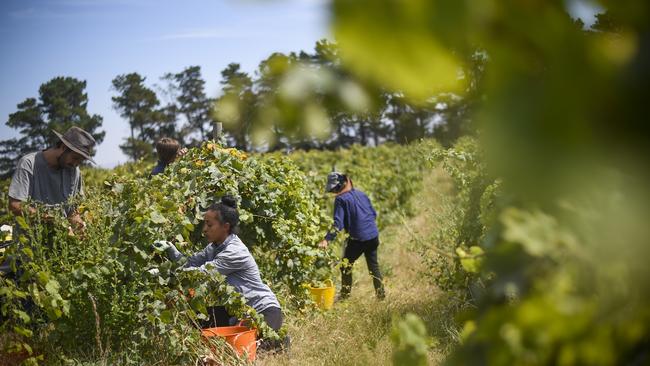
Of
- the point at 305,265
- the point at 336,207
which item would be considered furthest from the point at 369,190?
the point at 305,265

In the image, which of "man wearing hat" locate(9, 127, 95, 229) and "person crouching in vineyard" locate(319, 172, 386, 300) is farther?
"person crouching in vineyard" locate(319, 172, 386, 300)

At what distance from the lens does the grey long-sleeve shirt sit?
4.31 meters

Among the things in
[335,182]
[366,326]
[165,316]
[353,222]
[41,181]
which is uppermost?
[41,181]

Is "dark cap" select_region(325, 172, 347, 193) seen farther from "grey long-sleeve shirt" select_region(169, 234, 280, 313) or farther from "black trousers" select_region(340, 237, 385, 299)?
"grey long-sleeve shirt" select_region(169, 234, 280, 313)

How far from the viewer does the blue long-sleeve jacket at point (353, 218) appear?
21.4 ft

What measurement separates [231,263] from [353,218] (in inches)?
97.0

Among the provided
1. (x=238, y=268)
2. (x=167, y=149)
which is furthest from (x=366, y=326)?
(x=167, y=149)

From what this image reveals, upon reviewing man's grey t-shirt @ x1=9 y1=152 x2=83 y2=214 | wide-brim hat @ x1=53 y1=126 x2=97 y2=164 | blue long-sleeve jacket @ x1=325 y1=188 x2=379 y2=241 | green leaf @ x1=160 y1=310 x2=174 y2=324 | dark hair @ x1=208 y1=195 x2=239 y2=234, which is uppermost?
wide-brim hat @ x1=53 y1=126 x2=97 y2=164

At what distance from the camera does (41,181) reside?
4.83 meters

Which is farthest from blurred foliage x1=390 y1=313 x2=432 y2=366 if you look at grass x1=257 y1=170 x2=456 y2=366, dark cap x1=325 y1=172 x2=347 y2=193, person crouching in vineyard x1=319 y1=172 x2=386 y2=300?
dark cap x1=325 y1=172 x2=347 y2=193

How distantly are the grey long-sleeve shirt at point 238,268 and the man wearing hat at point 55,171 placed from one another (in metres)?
1.21

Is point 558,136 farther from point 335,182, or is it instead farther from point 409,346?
point 335,182

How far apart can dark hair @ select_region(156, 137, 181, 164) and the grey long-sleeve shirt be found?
1.56m

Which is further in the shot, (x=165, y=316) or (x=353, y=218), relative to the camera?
(x=353, y=218)
